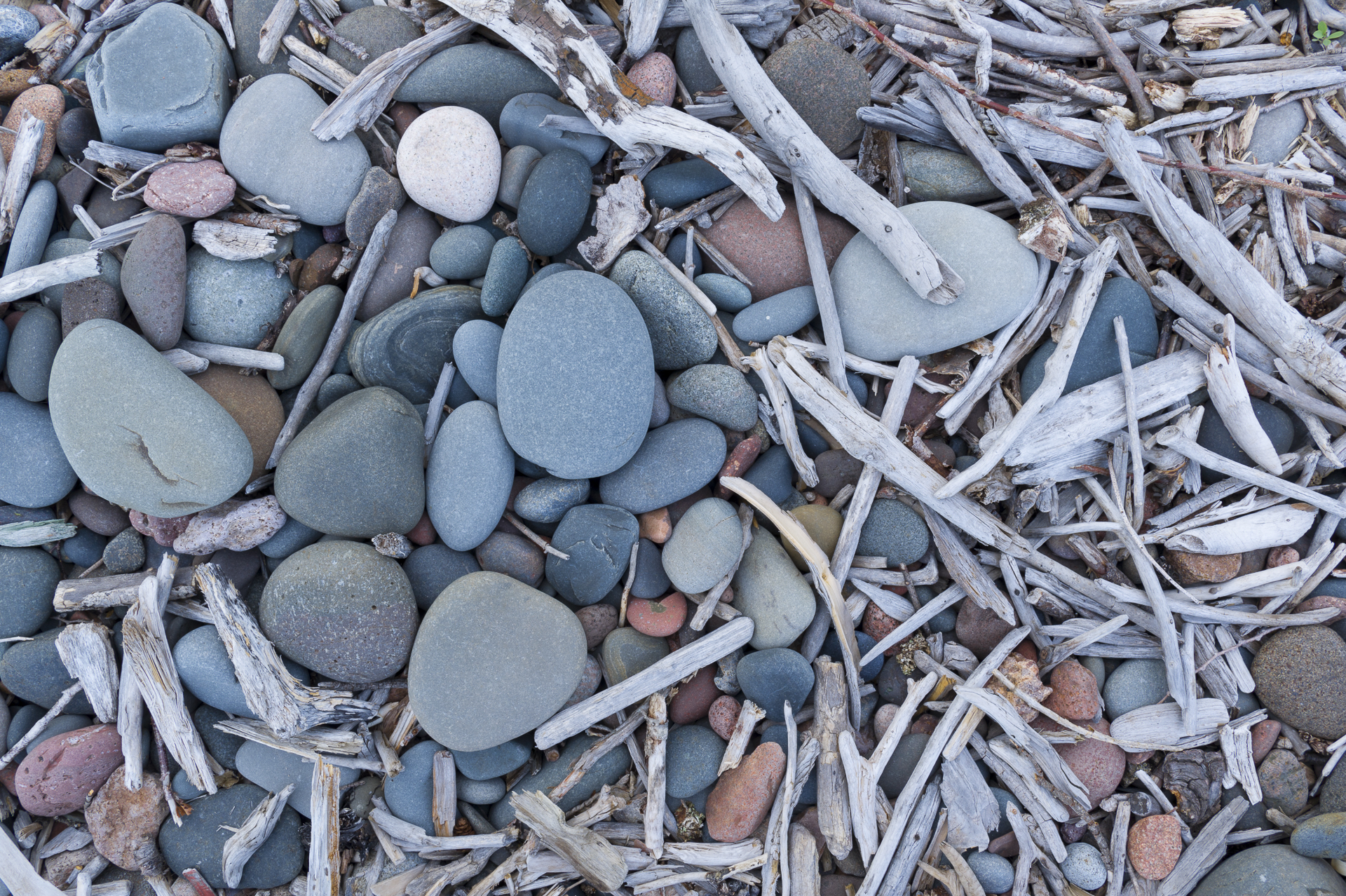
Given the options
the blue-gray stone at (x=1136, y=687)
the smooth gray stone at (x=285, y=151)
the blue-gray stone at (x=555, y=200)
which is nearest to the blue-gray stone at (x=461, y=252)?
the blue-gray stone at (x=555, y=200)

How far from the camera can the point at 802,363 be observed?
9.64 feet

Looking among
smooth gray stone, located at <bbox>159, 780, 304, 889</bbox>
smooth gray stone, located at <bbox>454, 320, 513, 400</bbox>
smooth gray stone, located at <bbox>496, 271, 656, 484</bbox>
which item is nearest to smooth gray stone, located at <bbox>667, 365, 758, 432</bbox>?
smooth gray stone, located at <bbox>496, 271, 656, 484</bbox>

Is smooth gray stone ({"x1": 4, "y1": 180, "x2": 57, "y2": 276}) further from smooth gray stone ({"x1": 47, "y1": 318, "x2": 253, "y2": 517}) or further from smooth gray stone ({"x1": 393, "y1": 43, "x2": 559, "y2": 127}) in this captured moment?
smooth gray stone ({"x1": 393, "y1": 43, "x2": 559, "y2": 127})

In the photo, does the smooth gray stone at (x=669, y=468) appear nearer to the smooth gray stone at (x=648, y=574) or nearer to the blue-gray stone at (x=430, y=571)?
the smooth gray stone at (x=648, y=574)

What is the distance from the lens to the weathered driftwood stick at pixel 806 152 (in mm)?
2826

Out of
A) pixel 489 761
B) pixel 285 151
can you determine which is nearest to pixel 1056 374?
pixel 489 761

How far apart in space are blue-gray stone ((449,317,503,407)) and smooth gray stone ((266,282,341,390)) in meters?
0.55

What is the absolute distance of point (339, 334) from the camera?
3.06 meters

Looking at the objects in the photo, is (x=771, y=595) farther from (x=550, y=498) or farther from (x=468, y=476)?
(x=468, y=476)

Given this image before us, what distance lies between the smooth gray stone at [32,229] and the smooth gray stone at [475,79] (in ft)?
4.97

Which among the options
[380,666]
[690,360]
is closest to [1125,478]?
[690,360]

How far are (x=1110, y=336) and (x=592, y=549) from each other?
7.26ft

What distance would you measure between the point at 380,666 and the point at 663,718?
3.72ft

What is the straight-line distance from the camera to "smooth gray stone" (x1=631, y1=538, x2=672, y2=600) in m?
3.01
